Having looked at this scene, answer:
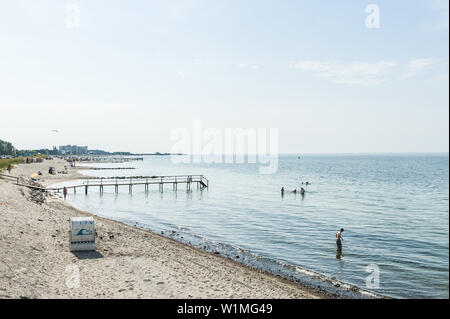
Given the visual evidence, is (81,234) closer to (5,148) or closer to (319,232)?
(319,232)

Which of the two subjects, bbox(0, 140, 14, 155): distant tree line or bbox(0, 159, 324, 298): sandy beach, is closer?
bbox(0, 159, 324, 298): sandy beach

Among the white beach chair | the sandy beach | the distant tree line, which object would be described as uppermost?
the distant tree line

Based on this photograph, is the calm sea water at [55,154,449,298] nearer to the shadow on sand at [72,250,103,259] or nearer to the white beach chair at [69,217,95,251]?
the shadow on sand at [72,250,103,259]

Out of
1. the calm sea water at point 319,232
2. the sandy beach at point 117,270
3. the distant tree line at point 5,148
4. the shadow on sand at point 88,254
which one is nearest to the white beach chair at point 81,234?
the shadow on sand at point 88,254

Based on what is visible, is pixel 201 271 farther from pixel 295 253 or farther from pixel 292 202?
pixel 292 202

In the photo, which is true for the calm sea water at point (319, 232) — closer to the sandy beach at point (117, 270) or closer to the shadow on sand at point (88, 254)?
the sandy beach at point (117, 270)

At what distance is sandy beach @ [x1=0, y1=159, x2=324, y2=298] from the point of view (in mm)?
11148

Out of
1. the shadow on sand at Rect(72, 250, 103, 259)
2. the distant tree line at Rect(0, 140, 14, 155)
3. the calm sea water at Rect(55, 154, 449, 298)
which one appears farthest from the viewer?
the distant tree line at Rect(0, 140, 14, 155)

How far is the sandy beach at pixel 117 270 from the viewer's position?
11148mm

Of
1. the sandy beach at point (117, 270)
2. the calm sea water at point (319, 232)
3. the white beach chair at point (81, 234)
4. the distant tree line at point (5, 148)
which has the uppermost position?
the distant tree line at point (5, 148)

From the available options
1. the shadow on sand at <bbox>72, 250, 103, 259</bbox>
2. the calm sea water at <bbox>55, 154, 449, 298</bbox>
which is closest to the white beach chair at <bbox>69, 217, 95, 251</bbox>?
the shadow on sand at <bbox>72, 250, 103, 259</bbox>

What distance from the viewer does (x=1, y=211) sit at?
774 inches

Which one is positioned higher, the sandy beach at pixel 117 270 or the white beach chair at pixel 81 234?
the white beach chair at pixel 81 234

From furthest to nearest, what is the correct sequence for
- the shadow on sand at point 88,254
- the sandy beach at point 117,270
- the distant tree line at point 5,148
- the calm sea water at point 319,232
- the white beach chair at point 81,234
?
the distant tree line at point 5,148, the calm sea water at point 319,232, the white beach chair at point 81,234, the shadow on sand at point 88,254, the sandy beach at point 117,270
